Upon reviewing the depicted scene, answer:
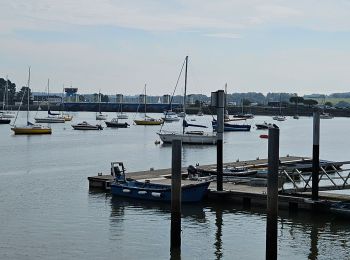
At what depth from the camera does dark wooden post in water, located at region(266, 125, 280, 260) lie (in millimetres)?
21484

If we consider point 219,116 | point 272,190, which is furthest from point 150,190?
point 272,190

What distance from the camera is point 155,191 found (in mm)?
36156

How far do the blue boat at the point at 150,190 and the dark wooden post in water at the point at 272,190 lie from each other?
13822mm

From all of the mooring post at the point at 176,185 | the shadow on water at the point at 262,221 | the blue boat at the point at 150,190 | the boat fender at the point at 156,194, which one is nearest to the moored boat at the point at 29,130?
the blue boat at the point at 150,190

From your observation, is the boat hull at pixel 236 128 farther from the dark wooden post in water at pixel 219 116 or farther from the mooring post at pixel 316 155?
the mooring post at pixel 316 155

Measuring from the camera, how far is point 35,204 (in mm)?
37125

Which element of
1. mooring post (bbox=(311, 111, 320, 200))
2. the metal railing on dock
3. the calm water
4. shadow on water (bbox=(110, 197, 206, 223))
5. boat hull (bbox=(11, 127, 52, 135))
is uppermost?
mooring post (bbox=(311, 111, 320, 200))

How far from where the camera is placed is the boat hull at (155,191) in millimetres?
35594

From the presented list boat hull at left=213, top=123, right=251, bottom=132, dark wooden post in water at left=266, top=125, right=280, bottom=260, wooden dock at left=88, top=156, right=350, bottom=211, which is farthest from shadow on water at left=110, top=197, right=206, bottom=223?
boat hull at left=213, top=123, right=251, bottom=132

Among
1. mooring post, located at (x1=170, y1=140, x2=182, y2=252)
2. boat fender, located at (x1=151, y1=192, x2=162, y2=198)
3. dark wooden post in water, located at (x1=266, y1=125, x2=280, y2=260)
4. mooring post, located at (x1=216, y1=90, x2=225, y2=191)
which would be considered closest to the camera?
dark wooden post in water, located at (x1=266, y1=125, x2=280, y2=260)

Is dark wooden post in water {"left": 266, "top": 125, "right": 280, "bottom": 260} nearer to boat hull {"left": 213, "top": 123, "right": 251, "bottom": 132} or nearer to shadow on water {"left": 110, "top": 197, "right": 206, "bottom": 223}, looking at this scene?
shadow on water {"left": 110, "top": 197, "right": 206, "bottom": 223}

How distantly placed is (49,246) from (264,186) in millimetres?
15052

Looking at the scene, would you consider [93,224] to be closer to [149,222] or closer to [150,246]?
[149,222]

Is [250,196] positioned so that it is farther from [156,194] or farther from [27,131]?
[27,131]
